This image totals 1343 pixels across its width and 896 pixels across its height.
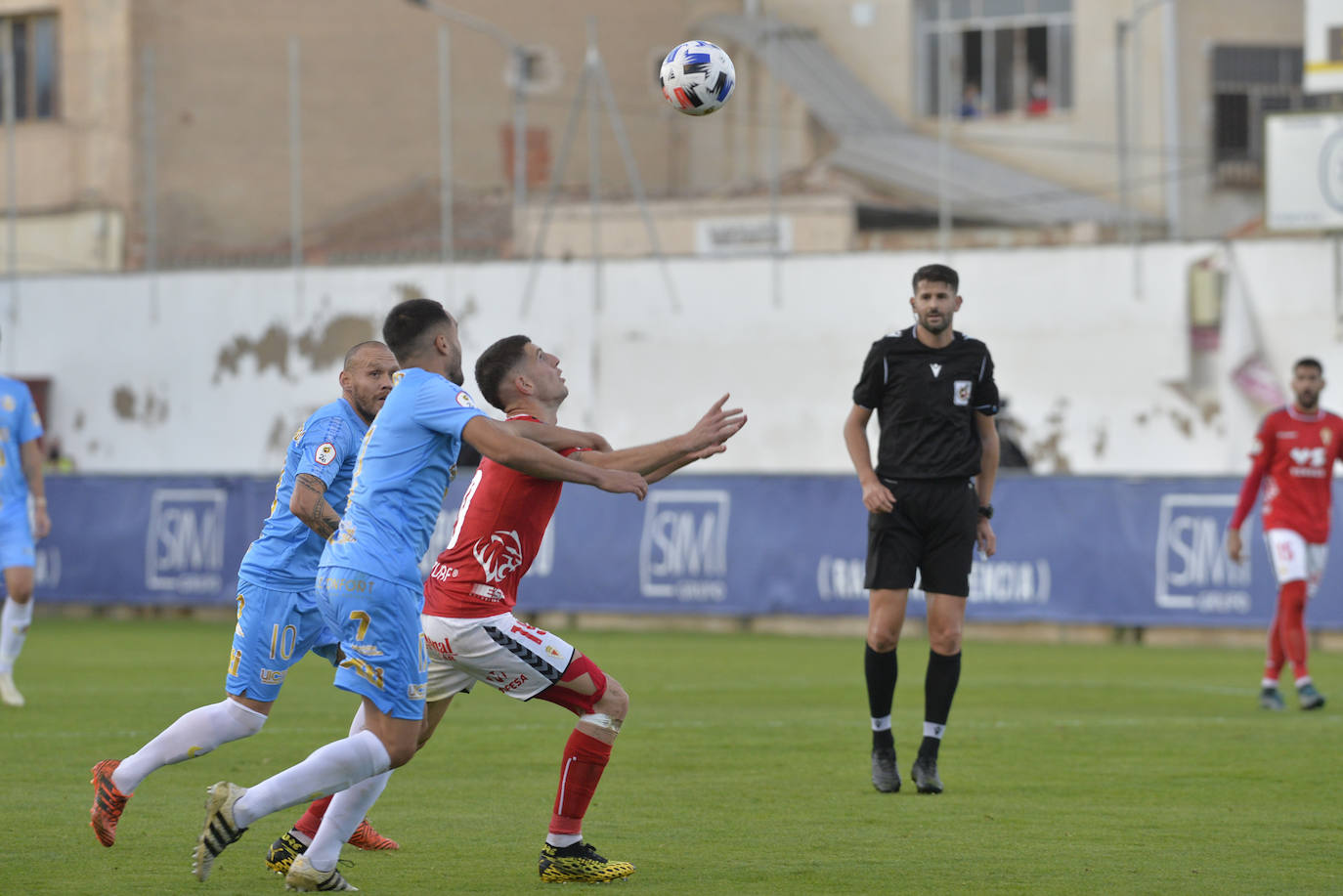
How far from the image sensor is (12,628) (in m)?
13.9

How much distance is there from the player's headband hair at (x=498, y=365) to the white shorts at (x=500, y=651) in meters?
0.81

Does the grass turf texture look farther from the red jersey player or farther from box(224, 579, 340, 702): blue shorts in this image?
box(224, 579, 340, 702): blue shorts

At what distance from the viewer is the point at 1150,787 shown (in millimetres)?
9844

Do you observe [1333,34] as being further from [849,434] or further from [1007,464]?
[849,434]

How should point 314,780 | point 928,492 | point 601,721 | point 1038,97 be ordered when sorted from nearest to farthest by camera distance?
point 314,780 → point 601,721 → point 928,492 → point 1038,97

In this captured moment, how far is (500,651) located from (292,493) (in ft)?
4.54

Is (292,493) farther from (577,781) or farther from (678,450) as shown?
(678,450)

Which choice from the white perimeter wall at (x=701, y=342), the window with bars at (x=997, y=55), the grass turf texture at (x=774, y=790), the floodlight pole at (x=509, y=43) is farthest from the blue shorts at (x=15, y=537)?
the window with bars at (x=997, y=55)

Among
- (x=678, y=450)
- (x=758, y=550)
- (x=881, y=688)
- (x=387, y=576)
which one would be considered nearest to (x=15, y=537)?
(x=881, y=688)

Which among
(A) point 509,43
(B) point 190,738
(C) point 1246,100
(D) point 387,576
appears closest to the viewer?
(D) point 387,576

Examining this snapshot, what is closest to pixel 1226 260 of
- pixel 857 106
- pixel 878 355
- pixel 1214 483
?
pixel 1214 483

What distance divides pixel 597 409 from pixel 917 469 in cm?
2299

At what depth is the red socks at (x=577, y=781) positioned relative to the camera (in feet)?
24.2

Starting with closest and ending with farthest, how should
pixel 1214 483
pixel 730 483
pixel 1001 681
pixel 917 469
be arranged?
pixel 917 469
pixel 1001 681
pixel 1214 483
pixel 730 483
